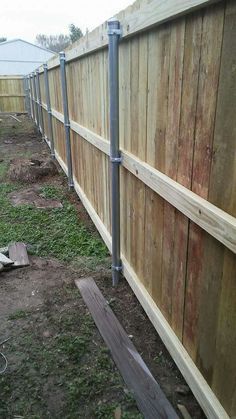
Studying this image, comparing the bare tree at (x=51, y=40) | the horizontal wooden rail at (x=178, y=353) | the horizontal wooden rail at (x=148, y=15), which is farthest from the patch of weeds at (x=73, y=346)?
the bare tree at (x=51, y=40)

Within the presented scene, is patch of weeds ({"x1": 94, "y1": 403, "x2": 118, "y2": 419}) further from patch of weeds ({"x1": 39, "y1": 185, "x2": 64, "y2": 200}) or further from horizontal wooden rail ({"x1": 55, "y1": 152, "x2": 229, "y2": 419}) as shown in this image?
patch of weeds ({"x1": 39, "y1": 185, "x2": 64, "y2": 200})

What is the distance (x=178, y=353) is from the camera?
2.06 m

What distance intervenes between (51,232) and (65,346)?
2.05 meters

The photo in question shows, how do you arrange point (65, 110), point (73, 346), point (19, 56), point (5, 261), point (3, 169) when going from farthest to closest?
1. point (19, 56)
2. point (3, 169)
3. point (65, 110)
4. point (5, 261)
5. point (73, 346)

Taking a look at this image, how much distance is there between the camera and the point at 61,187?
6180mm

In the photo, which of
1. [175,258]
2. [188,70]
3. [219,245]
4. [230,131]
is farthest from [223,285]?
[188,70]

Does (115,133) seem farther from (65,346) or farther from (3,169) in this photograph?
(3,169)

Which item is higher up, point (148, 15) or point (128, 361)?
point (148, 15)

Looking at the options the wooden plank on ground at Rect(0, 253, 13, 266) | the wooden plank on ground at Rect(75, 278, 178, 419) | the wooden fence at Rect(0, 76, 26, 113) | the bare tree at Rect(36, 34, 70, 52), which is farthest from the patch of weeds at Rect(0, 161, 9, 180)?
the bare tree at Rect(36, 34, 70, 52)

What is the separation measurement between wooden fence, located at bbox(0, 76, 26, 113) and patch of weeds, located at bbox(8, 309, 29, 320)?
681 inches

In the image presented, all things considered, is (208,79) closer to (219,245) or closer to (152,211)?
(219,245)

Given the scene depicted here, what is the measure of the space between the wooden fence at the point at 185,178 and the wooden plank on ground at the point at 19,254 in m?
1.26

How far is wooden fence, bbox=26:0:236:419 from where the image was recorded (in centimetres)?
137

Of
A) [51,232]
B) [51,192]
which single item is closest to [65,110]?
[51,192]
